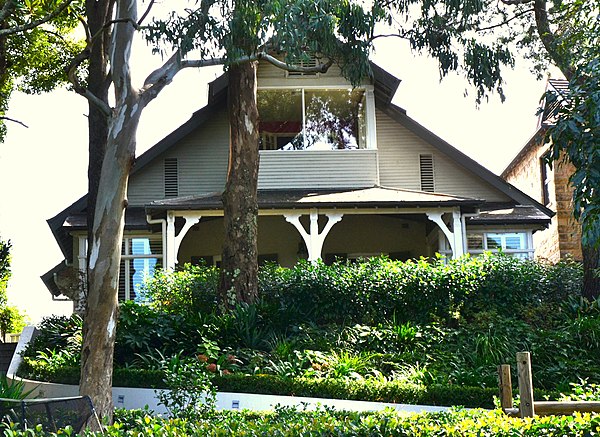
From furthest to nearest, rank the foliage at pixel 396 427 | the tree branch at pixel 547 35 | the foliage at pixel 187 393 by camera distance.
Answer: the tree branch at pixel 547 35, the foliage at pixel 187 393, the foliage at pixel 396 427

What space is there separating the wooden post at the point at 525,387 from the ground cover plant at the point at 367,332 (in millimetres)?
2638

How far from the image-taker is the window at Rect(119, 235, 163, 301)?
2423cm

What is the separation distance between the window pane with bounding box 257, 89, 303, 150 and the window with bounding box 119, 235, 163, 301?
386cm

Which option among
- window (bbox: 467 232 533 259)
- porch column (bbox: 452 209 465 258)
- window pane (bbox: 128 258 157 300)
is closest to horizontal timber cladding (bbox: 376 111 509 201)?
window (bbox: 467 232 533 259)

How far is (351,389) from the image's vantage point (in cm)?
1401

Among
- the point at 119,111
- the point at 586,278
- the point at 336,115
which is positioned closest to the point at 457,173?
Answer: the point at 336,115

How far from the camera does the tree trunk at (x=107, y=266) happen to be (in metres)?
13.1

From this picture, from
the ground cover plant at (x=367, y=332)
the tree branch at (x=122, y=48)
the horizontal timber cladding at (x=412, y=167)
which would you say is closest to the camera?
the tree branch at (x=122, y=48)

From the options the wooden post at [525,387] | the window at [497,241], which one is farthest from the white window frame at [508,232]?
the wooden post at [525,387]

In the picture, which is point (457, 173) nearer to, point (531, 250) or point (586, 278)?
point (531, 250)

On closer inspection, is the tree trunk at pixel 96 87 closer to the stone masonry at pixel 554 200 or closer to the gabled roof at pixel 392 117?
the gabled roof at pixel 392 117

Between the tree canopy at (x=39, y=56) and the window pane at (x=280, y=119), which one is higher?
the tree canopy at (x=39, y=56)

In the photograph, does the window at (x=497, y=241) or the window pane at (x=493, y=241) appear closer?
the window at (x=497, y=241)

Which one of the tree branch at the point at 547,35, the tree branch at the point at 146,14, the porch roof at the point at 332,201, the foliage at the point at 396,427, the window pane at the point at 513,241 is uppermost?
the tree branch at the point at 547,35
